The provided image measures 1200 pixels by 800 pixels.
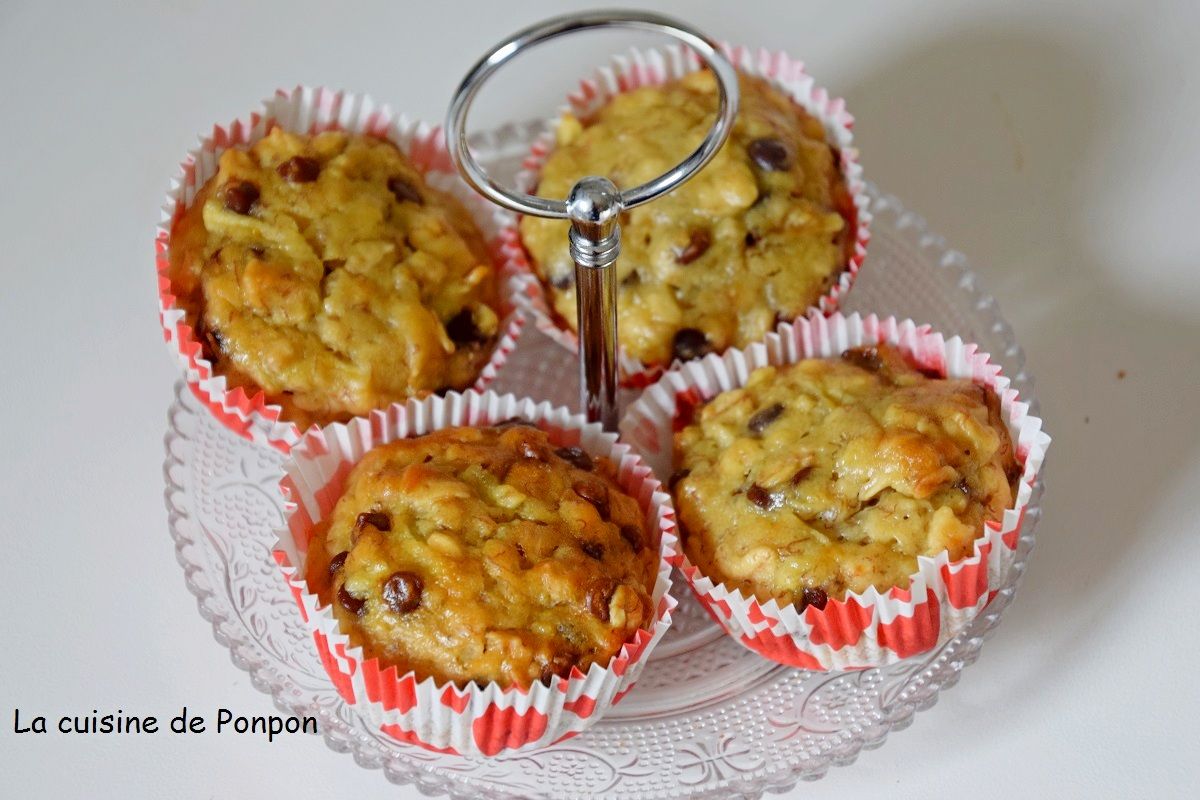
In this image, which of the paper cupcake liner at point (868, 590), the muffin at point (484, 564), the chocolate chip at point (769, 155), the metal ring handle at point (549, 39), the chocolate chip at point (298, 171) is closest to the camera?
the metal ring handle at point (549, 39)

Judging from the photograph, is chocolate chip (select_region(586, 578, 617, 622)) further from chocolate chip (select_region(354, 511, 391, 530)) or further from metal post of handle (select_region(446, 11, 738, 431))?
metal post of handle (select_region(446, 11, 738, 431))

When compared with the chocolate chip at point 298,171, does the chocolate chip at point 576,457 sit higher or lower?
lower

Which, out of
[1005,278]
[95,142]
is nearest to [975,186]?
[1005,278]

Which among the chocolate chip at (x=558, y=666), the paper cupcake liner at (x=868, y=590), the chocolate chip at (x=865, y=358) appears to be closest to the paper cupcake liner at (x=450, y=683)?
the chocolate chip at (x=558, y=666)

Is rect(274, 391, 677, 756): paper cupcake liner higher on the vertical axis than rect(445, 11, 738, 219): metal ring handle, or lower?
lower

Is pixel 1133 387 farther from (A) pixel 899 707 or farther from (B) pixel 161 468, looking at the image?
(B) pixel 161 468

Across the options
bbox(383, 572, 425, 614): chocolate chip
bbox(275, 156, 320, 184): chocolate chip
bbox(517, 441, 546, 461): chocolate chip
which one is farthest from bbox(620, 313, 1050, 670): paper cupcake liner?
bbox(275, 156, 320, 184): chocolate chip

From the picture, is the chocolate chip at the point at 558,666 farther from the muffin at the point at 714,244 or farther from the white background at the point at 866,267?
the muffin at the point at 714,244
